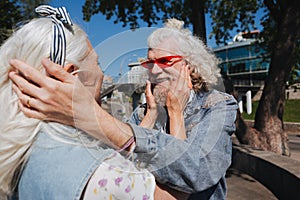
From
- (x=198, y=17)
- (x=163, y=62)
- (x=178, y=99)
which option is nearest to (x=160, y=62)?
(x=163, y=62)

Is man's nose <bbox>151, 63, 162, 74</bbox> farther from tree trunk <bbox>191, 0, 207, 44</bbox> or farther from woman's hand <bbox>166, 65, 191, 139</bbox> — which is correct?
tree trunk <bbox>191, 0, 207, 44</bbox>

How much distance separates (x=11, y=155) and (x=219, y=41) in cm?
1063

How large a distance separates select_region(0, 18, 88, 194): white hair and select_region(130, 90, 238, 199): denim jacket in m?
0.35

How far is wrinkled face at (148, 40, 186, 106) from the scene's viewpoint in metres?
1.31

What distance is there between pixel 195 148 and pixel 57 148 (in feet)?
1.62

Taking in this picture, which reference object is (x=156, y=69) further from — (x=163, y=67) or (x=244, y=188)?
(x=244, y=188)

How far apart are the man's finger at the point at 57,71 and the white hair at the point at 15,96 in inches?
2.4

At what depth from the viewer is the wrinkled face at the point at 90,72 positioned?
3.99 feet

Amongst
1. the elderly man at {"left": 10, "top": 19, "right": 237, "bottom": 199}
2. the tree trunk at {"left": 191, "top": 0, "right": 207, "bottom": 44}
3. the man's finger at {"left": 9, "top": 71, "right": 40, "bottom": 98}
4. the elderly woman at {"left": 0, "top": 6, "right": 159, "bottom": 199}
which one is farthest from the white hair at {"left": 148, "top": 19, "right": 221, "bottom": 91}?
the tree trunk at {"left": 191, "top": 0, "right": 207, "bottom": 44}

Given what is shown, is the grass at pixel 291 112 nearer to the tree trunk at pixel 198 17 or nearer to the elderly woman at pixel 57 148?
the tree trunk at pixel 198 17

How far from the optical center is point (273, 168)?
5.52 metres

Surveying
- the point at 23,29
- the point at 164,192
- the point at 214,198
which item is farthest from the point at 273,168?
the point at 23,29

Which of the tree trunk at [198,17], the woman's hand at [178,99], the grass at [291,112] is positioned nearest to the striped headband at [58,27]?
the woman's hand at [178,99]

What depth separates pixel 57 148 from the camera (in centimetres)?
117
